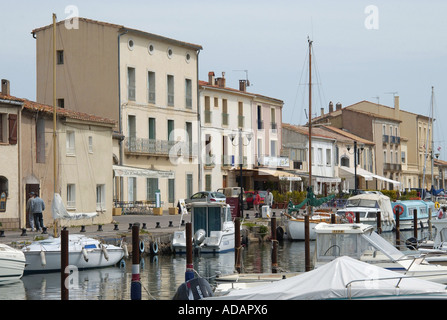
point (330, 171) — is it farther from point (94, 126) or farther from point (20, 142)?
point (20, 142)

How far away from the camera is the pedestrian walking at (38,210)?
3234 centimetres

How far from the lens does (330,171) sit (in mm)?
72750

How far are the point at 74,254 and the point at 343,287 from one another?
14.5m

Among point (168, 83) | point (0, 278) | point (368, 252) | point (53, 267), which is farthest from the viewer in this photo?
point (168, 83)

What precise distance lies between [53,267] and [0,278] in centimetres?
313

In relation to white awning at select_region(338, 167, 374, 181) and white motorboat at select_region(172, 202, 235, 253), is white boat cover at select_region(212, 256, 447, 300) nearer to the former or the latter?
white motorboat at select_region(172, 202, 235, 253)

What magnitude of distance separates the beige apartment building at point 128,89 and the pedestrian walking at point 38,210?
13.0 meters

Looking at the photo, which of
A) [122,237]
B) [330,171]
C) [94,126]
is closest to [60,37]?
[94,126]

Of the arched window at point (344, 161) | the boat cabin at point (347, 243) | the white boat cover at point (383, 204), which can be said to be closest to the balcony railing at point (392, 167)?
the arched window at point (344, 161)

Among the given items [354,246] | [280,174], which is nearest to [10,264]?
[354,246]

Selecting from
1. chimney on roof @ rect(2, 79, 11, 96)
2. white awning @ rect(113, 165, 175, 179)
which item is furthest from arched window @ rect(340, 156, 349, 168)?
chimney on roof @ rect(2, 79, 11, 96)

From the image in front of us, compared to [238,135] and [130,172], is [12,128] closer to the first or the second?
[130,172]

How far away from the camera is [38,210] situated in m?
32.4
